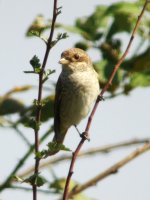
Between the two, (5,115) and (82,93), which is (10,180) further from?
(82,93)

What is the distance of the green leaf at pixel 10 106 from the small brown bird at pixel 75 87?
170cm

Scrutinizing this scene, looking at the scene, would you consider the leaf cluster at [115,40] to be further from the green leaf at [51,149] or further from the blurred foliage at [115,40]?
the green leaf at [51,149]

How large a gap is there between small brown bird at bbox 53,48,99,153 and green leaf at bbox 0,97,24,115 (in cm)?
170

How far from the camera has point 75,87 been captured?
224 inches

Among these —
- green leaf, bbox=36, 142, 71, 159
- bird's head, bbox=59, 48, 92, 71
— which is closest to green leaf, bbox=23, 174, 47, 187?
green leaf, bbox=36, 142, 71, 159

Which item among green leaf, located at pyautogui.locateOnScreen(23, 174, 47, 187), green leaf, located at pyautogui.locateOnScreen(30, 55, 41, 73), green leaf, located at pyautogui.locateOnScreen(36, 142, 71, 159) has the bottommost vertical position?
green leaf, located at pyautogui.locateOnScreen(23, 174, 47, 187)

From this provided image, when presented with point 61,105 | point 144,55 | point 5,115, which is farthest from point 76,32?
point 61,105

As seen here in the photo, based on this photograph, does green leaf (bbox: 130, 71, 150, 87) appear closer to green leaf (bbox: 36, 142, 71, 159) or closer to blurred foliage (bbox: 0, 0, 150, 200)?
blurred foliage (bbox: 0, 0, 150, 200)

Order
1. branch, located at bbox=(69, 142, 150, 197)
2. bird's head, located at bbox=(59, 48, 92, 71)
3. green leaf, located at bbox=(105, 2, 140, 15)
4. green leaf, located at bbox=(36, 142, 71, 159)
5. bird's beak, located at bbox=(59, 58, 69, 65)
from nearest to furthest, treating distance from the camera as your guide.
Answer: green leaf, located at bbox=(36, 142, 71, 159) → branch, located at bbox=(69, 142, 150, 197) → green leaf, located at bbox=(105, 2, 140, 15) → bird's beak, located at bbox=(59, 58, 69, 65) → bird's head, located at bbox=(59, 48, 92, 71)

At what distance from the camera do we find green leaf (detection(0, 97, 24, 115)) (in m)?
3.75

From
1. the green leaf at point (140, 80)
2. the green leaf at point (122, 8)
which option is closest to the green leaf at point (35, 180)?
the green leaf at point (140, 80)

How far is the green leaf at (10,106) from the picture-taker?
3746 millimetres

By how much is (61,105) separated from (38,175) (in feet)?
11.0

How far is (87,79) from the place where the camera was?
18.5 ft
